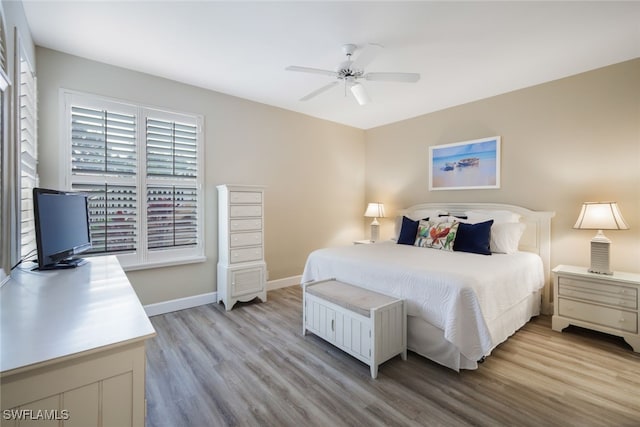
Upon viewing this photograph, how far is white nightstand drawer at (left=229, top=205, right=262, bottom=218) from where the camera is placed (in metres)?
3.43

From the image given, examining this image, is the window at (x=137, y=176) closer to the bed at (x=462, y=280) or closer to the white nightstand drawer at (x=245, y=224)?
the white nightstand drawer at (x=245, y=224)

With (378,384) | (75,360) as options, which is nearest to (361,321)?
(378,384)

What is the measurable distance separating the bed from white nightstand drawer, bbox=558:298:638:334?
0.93ft

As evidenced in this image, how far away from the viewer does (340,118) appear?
185 inches

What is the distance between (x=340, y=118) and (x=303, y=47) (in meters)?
2.18

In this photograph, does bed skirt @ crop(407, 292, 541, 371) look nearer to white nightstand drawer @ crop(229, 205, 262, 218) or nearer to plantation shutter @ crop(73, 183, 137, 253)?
white nightstand drawer @ crop(229, 205, 262, 218)

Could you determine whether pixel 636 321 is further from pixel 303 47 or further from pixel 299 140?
pixel 299 140

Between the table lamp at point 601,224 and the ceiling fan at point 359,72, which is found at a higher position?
the ceiling fan at point 359,72

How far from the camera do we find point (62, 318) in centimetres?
103

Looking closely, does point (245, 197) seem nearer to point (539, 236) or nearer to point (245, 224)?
point (245, 224)

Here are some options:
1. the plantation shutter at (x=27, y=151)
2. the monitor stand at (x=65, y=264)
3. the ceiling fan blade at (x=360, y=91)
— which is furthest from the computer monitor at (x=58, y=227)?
the ceiling fan blade at (x=360, y=91)

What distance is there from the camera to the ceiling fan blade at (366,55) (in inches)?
101

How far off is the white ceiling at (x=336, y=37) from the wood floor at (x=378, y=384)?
8.57 ft

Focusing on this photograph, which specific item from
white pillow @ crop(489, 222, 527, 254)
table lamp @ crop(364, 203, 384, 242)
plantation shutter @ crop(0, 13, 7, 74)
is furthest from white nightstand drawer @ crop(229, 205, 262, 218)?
white pillow @ crop(489, 222, 527, 254)
